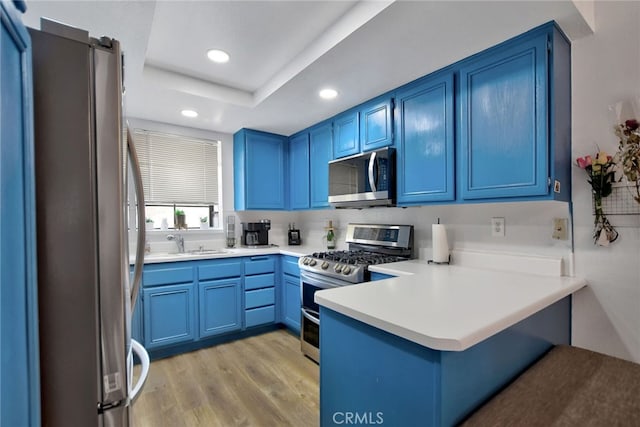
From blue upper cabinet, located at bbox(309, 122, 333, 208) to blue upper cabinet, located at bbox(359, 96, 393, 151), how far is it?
0.50 m

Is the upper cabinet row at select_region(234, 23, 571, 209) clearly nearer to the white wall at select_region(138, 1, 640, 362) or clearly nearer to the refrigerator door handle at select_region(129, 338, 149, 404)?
the white wall at select_region(138, 1, 640, 362)

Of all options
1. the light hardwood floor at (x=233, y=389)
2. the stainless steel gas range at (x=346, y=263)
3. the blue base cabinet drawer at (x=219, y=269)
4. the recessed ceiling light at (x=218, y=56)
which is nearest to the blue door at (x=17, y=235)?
the light hardwood floor at (x=233, y=389)

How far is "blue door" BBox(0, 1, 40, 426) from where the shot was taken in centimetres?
55

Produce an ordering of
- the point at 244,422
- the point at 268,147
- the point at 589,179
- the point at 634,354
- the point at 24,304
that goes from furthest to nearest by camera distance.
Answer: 1. the point at 268,147
2. the point at 244,422
3. the point at 589,179
4. the point at 634,354
5. the point at 24,304

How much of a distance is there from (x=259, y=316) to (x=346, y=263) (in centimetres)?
135

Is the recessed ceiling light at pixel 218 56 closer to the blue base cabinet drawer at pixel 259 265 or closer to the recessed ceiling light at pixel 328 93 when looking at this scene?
the recessed ceiling light at pixel 328 93

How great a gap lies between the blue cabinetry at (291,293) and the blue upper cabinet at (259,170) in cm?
76

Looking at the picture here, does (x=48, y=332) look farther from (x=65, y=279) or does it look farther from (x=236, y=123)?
(x=236, y=123)

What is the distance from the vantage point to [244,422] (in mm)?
1778

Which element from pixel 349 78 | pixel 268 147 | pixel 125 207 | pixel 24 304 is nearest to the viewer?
pixel 24 304

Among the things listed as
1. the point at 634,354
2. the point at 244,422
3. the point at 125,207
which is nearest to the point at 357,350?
the point at 125,207

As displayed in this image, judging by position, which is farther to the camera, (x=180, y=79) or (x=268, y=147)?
(x=268, y=147)

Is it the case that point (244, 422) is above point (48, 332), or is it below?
below

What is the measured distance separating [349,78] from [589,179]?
1520 millimetres
